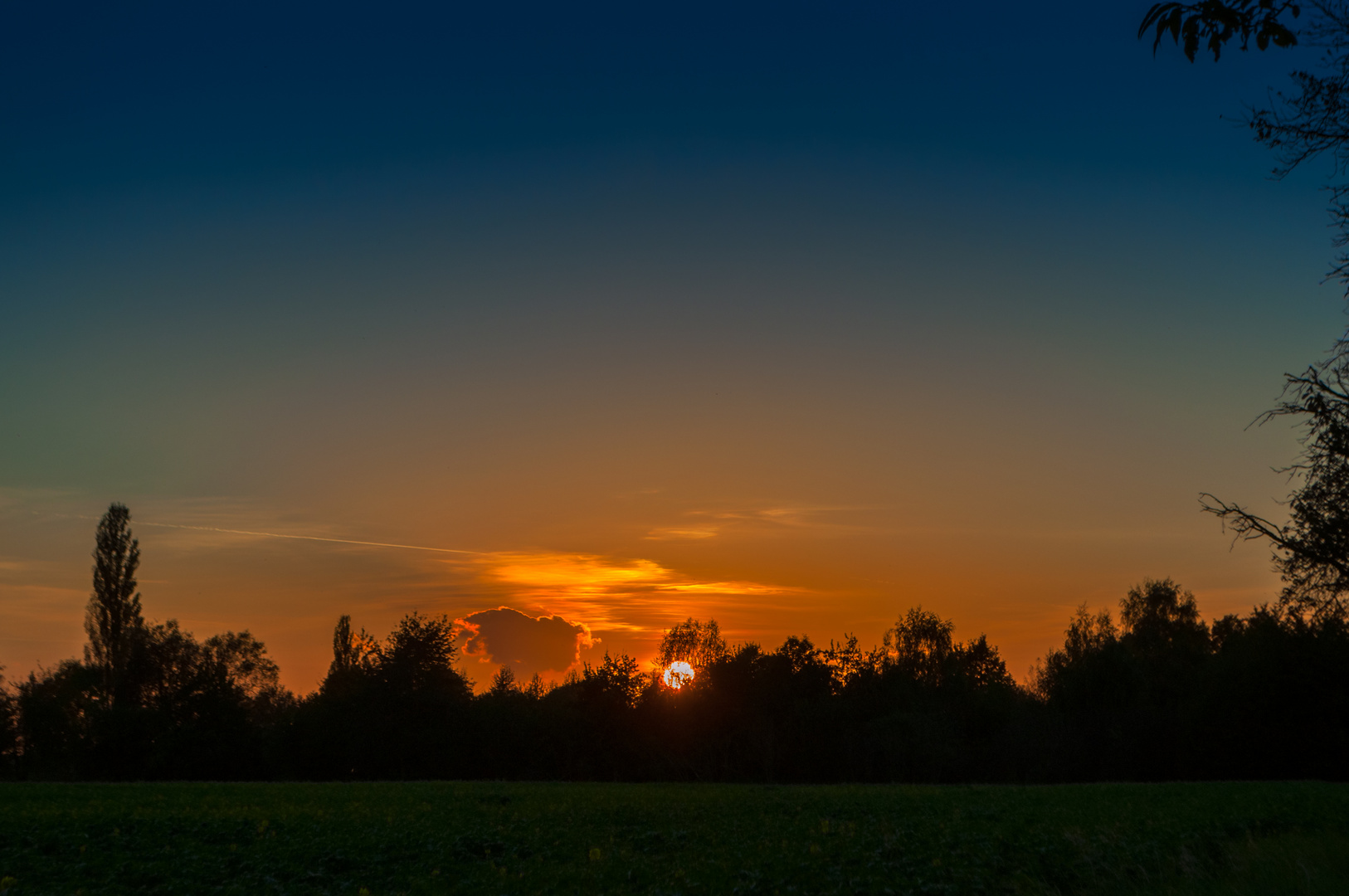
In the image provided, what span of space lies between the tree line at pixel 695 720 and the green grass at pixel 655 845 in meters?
25.4

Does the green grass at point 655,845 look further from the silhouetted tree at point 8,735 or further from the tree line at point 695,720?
the silhouetted tree at point 8,735

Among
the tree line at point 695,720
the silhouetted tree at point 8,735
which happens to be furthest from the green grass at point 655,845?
the silhouetted tree at point 8,735

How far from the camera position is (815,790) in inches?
1446

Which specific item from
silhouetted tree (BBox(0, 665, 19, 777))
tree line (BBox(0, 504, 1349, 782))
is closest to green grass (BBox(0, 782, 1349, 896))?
tree line (BBox(0, 504, 1349, 782))

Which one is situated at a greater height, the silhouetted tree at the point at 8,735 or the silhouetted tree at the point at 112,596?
the silhouetted tree at the point at 112,596

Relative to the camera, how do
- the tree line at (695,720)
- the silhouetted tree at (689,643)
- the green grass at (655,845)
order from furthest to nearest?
the silhouetted tree at (689,643), the tree line at (695,720), the green grass at (655,845)

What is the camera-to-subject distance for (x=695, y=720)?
2315 inches

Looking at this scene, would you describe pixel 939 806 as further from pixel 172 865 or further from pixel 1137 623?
pixel 1137 623

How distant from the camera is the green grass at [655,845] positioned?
15094mm

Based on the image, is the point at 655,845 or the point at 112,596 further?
the point at 112,596

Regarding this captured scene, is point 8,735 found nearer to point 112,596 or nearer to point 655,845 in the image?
point 112,596

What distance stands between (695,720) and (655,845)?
3985 cm

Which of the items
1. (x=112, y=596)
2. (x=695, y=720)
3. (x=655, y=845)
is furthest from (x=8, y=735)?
(x=655, y=845)

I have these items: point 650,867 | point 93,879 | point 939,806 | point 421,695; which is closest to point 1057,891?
point 650,867
